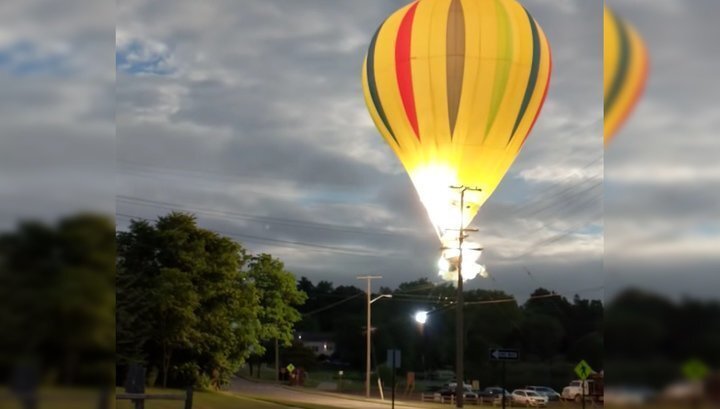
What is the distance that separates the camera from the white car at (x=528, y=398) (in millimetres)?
39062

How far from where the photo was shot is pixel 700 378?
2.06 meters

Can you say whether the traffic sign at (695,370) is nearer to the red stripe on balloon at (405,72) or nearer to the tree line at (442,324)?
the red stripe on balloon at (405,72)

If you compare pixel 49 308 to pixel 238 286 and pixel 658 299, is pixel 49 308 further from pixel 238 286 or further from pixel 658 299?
pixel 238 286

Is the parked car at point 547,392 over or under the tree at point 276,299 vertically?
under

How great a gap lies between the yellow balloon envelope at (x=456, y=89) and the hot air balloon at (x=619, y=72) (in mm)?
20199

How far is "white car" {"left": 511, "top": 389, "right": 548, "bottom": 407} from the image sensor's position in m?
39.1

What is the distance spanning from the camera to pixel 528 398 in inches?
1556

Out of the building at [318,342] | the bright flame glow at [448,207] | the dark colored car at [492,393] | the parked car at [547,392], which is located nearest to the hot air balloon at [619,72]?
the bright flame glow at [448,207]

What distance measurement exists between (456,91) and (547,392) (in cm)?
2315

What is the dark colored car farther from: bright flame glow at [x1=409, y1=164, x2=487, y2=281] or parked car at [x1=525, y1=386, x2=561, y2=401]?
bright flame glow at [x1=409, y1=164, x2=487, y2=281]

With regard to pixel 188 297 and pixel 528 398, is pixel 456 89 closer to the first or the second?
pixel 188 297

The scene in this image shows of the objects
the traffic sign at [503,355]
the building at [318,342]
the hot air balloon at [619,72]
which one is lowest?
the building at [318,342]

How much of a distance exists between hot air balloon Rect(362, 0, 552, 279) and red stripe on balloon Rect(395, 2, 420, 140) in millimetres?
26

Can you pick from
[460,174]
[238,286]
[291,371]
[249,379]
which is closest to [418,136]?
[460,174]
